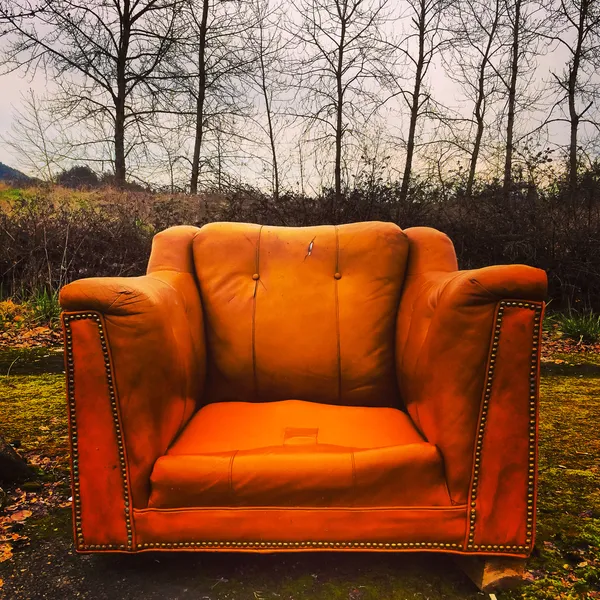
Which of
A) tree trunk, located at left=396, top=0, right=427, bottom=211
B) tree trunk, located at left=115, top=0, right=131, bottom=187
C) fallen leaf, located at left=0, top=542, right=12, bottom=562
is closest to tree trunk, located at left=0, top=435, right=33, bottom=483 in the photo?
fallen leaf, located at left=0, top=542, right=12, bottom=562

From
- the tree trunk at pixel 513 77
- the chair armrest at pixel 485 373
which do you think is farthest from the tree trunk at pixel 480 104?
the chair armrest at pixel 485 373

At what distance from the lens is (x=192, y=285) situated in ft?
5.57

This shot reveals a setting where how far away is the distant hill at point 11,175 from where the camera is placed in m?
8.75

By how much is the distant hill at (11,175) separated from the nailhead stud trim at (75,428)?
8833mm

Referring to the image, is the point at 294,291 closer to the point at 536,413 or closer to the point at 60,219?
the point at 536,413

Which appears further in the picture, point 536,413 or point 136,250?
point 136,250

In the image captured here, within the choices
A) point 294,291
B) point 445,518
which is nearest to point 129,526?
point 445,518

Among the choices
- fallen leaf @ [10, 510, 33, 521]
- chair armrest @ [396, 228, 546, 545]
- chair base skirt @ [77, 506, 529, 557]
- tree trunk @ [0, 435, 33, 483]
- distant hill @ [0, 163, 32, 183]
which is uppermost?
distant hill @ [0, 163, 32, 183]

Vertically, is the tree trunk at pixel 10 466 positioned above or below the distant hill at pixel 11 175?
below

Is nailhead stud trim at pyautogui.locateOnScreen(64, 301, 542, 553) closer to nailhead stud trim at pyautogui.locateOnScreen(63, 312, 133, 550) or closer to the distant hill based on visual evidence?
nailhead stud trim at pyautogui.locateOnScreen(63, 312, 133, 550)

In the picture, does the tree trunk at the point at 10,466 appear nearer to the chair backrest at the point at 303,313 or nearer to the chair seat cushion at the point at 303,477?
the chair backrest at the point at 303,313

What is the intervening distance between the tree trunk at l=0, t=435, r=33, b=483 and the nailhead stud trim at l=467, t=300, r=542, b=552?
Answer: 1489 mm

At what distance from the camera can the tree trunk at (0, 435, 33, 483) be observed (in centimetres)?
171

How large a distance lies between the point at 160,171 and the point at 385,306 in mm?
9310
